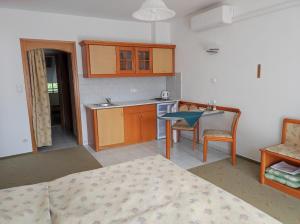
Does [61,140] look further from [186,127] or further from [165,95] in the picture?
[186,127]

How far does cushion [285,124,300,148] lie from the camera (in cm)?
282

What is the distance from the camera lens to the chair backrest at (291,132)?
9.25 ft

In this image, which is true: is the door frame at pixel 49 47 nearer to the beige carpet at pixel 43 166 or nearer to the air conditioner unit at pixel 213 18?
the beige carpet at pixel 43 166

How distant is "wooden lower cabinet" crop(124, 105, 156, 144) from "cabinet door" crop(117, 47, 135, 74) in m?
0.76

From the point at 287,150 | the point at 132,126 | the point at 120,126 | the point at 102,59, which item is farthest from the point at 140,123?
the point at 287,150

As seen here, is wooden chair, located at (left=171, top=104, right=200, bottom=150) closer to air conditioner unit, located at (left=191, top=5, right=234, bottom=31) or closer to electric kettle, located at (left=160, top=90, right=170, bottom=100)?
electric kettle, located at (left=160, top=90, right=170, bottom=100)

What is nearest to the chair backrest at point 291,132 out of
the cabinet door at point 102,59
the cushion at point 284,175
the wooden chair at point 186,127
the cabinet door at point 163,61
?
the cushion at point 284,175

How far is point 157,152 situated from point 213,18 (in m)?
2.44

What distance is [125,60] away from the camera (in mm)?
4406

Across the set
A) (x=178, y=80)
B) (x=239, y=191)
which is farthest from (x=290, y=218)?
(x=178, y=80)

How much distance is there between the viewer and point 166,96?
506cm

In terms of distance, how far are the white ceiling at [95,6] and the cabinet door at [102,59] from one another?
62 centimetres

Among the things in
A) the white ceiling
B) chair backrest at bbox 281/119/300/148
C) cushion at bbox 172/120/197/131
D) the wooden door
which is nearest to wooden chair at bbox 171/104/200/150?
cushion at bbox 172/120/197/131

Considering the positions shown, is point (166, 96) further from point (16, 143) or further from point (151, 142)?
point (16, 143)
